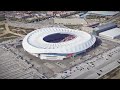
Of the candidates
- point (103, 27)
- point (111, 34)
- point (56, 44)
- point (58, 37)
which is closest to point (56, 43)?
point (56, 44)

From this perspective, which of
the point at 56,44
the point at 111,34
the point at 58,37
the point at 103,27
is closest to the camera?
the point at 56,44

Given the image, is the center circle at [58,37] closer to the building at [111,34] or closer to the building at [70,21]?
the building at [111,34]

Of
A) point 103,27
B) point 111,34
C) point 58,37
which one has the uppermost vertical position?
point 103,27

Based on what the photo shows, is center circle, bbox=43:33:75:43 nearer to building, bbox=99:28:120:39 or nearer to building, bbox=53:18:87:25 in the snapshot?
building, bbox=99:28:120:39

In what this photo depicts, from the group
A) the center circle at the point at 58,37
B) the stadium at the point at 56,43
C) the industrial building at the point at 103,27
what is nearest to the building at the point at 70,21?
the industrial building at the point at 103,27

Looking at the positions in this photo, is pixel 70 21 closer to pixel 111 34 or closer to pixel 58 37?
pixel 58 37
